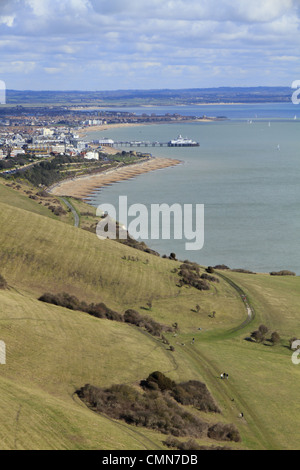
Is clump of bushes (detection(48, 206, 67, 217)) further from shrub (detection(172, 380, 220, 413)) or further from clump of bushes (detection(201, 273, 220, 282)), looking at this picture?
shrub (detection(172, 380, 220, 413))

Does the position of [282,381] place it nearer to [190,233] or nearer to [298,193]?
[190,233]

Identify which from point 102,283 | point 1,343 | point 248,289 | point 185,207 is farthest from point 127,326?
point 185,207

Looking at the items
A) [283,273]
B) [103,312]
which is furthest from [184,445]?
[283,273]

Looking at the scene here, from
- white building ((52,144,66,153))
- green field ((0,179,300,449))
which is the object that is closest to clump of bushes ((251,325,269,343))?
green field ((0,179,300,449))

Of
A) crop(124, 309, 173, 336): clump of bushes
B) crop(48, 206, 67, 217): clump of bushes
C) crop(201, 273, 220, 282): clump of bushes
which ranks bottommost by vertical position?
crop(124, 309, 173, 336): clump of bushes

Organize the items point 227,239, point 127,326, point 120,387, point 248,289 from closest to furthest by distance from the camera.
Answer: point 120,387
point 127,326
point 248,289
point 227,239

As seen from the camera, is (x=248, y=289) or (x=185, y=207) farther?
(x=185, y=207)
